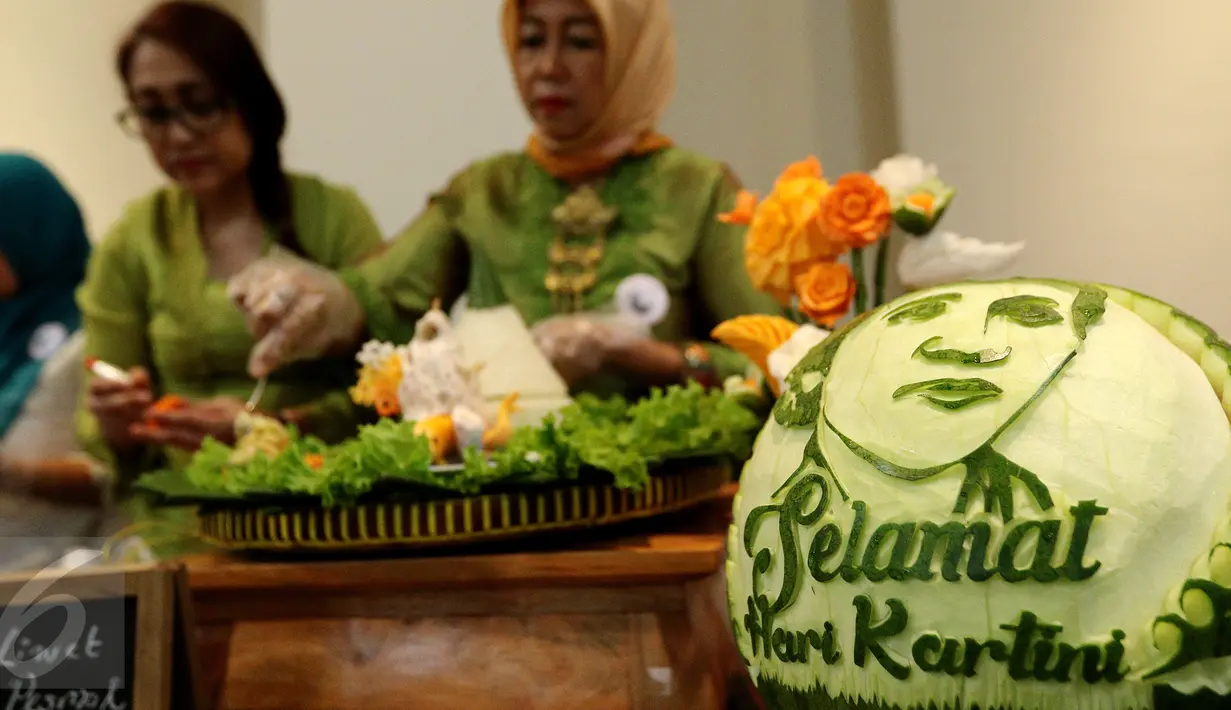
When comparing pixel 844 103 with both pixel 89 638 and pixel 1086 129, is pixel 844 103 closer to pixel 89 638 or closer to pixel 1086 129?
pixel 1086 129

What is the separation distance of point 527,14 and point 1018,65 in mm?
469

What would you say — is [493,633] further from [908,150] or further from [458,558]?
[908,150]

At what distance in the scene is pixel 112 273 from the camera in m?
1.06

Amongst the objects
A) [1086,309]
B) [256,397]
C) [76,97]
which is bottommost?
[256,397]

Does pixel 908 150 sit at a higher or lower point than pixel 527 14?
lower

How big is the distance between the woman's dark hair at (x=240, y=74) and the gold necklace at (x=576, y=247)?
1.06ft

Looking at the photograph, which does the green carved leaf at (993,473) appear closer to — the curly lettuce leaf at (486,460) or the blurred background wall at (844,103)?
the curly lettuce leaf at (486,460)

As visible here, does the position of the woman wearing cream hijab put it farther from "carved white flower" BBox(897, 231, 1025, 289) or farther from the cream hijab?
"carved white flower" BBox(897, 231, 1025, 289)

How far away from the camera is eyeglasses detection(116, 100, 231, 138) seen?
1.01 metres

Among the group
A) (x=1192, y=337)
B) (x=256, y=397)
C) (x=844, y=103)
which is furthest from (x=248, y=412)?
(x=1192, y=337)

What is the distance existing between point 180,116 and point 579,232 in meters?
0.45

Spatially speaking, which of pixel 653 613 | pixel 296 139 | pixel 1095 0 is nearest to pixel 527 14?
pixel 296 139

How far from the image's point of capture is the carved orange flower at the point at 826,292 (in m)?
0.60

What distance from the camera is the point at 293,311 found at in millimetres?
871
